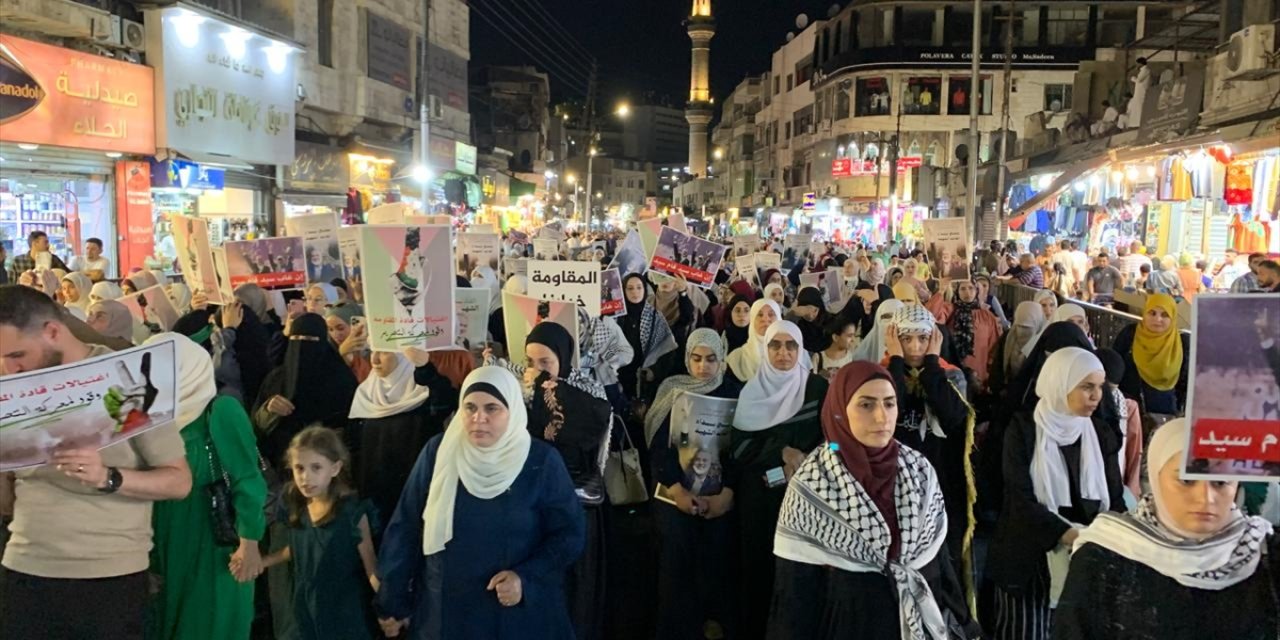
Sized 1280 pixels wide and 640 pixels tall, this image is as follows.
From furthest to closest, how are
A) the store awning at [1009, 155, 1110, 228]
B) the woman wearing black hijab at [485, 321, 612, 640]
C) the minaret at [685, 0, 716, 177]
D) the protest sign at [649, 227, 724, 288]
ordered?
the minaret at [685, 0, 716, 177] < the store awning at [1009, 155, 1110, 228] < the protest sign at [649, 227, 724, 288] < the woman wearing black hijab at [485, 321, 612, 640]

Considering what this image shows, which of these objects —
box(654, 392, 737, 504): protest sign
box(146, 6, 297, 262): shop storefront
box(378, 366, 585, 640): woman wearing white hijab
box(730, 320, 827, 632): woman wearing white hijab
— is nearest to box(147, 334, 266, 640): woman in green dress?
box(378, 366, 585, 640): woman wearing white hijab

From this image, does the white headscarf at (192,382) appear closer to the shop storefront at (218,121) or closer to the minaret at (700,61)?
the shop storefront at (218,121)

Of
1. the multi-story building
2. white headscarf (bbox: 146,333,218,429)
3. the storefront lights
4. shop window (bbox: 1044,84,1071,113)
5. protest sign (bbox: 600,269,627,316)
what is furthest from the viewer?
the multi-story building

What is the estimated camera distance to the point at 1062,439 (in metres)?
4.00

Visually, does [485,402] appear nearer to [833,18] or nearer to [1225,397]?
[1225,397]

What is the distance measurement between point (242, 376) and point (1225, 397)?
5.29 m

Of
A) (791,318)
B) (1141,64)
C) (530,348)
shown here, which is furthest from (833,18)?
(530,348)

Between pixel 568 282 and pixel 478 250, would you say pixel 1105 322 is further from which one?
pixel 478 250

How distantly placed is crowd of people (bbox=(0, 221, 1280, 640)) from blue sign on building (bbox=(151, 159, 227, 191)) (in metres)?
10.8

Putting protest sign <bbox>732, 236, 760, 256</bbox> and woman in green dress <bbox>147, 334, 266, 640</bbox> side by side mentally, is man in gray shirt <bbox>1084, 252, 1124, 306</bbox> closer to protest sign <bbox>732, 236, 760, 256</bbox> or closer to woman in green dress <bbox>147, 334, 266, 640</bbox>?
protest sign <bbox>732, 236, 760, 256</bbox>

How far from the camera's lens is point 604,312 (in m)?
7.69

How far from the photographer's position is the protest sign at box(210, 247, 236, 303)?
7.18m

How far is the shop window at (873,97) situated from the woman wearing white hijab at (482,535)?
4871cm

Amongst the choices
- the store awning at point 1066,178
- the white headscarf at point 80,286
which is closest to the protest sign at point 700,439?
the white headscarf at point 80,286
